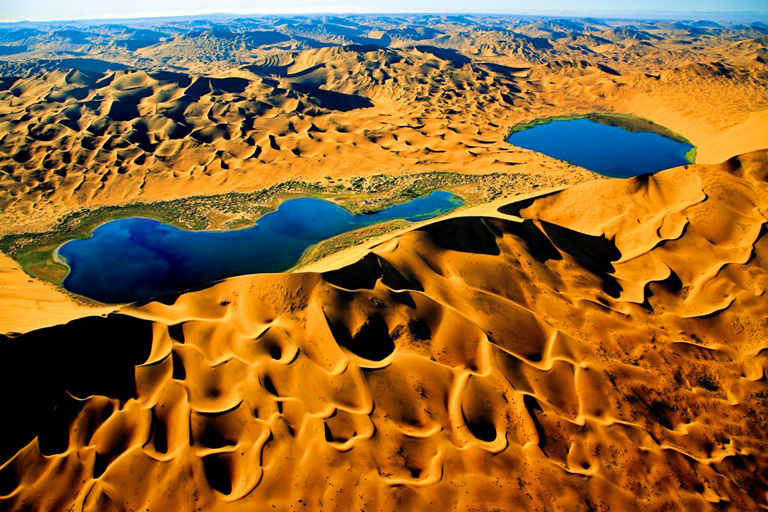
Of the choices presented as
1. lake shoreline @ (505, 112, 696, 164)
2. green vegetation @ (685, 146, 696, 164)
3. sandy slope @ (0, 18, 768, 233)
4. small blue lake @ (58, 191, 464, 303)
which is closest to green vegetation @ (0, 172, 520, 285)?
small blue lake @ (58, 191, 464, 303)

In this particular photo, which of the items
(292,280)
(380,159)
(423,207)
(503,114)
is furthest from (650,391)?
Answer: (503,114)

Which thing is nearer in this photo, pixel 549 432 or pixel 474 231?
pixel 549 432

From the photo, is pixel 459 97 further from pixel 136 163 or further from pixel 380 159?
pixel 136 163

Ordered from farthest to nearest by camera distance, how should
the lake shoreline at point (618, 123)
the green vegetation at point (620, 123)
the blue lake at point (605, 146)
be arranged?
the green vegetation at point (620, 123)
the lake shoreline at point (618, 123)
the blue lake at point (605, 146)

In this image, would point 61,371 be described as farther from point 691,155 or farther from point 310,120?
point 691,155

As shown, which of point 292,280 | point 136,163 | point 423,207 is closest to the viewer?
point 292,280

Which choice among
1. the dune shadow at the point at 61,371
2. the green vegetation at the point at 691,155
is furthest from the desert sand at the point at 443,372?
the green vegetation at the point at 691,155

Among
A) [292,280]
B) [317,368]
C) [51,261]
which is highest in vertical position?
[292,280]

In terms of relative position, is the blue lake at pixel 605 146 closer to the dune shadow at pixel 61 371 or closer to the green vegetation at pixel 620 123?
the green vegetation at pixel 620 123
